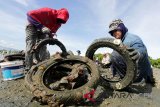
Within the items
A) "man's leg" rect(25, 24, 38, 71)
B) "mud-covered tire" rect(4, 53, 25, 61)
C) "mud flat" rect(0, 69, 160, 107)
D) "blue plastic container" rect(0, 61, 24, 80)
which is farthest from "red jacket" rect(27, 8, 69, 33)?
"mud flat" rect(0, 69, 160, 107)

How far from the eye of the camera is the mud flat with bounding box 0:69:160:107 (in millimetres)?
5647

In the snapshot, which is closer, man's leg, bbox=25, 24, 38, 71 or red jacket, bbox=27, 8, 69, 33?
man's leg, bbox=25, 24, 38, 71

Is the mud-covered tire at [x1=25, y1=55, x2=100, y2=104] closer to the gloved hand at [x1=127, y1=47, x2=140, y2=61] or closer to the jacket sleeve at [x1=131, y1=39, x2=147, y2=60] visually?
the gloved hand at [x1=127, y1=47, x2=140, y2=61]

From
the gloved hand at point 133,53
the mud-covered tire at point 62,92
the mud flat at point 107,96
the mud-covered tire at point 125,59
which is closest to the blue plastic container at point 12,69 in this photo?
the mud flat at point 107,96

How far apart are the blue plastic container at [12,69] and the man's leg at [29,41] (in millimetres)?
288

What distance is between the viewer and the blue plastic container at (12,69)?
780cm

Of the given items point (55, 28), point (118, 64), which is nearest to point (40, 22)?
point (55, 28)

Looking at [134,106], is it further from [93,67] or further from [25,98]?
[25,98]

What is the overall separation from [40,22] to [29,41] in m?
0.62

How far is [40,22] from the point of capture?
7.85 m

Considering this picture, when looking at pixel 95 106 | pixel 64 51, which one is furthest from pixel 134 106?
pixel 64 51

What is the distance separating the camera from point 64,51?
6.92 m

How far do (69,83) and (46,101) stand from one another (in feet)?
2.48

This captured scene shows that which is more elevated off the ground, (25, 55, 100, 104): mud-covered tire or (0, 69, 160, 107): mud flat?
(25, 55, 100, 104): mud-covered tire
